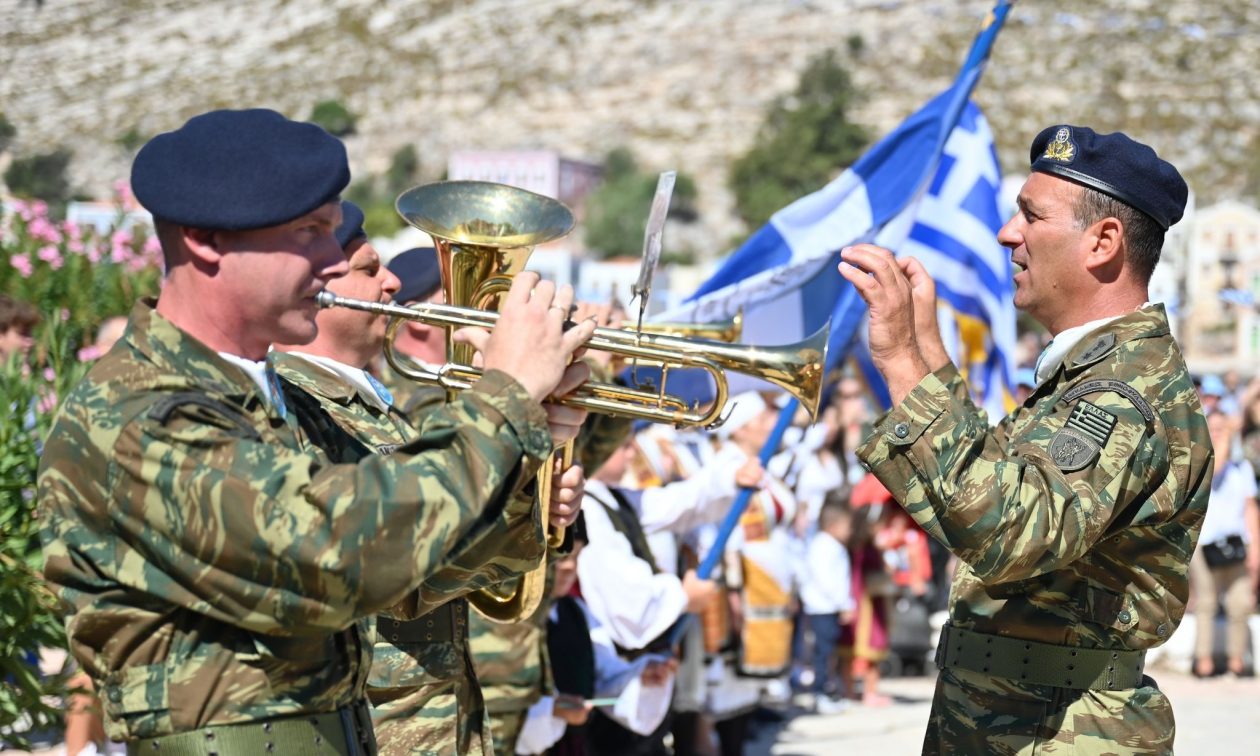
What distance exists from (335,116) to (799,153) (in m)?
35.2

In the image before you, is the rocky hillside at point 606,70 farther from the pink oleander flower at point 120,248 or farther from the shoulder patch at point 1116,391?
the shoulder patch at point 1116,391

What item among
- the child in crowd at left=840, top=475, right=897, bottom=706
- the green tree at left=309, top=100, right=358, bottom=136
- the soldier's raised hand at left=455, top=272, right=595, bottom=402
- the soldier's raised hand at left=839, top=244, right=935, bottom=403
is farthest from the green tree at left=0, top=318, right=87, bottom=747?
the green tree at left=309, top=100, right=358, bottom=136

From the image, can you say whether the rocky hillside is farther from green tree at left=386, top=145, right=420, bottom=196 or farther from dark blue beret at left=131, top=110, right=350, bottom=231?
A: dark blue beret at left=131, top=110, right=350, bottom=231

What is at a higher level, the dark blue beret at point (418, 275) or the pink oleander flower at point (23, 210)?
the dark blue beret at point (418, 275)

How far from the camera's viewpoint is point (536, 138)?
11838 centimetres

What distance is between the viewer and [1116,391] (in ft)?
10.6

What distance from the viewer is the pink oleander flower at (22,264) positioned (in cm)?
1005

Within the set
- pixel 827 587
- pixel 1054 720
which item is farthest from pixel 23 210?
pixel 1054 720

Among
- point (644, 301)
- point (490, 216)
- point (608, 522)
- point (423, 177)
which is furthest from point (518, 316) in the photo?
point (423, 177)

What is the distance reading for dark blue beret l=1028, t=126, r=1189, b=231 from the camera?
11.3ft

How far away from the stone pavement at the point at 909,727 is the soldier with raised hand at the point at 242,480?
6477mm

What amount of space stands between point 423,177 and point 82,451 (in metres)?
114

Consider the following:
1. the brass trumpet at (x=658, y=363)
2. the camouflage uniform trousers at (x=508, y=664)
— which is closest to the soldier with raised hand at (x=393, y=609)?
the brass trumpet at (x=658, y=363)

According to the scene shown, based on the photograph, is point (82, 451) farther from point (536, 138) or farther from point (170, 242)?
point (536, 138)
